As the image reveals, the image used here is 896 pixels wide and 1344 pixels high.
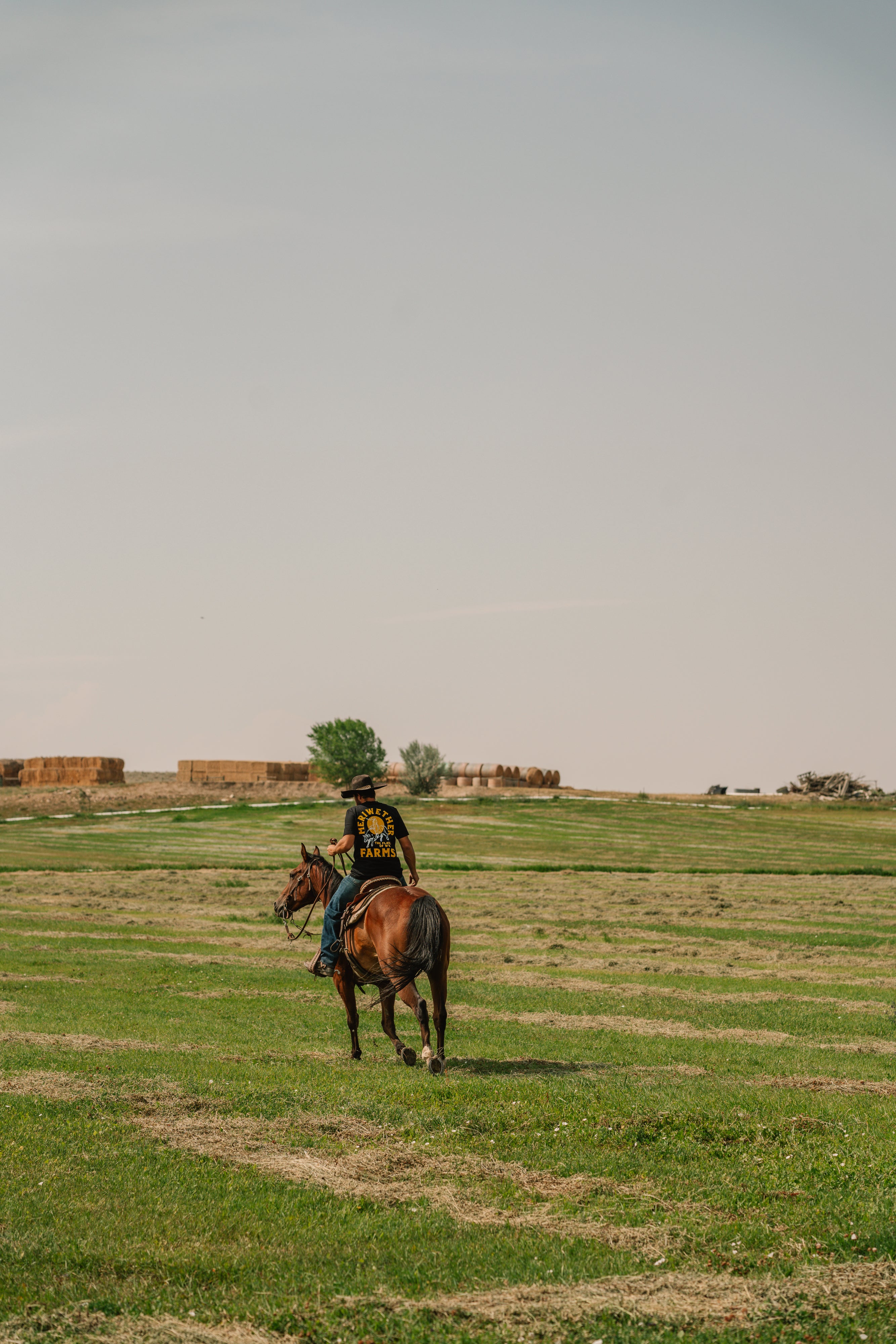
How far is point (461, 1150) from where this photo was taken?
10656 mm

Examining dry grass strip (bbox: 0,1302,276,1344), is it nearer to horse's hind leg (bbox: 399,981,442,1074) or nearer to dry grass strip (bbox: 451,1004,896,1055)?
horse's hind leg (bbox: 399,981,442,1074)

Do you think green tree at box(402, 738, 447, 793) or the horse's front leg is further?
green tree at box(402, 738, 447, 793)

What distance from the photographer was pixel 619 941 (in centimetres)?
2753

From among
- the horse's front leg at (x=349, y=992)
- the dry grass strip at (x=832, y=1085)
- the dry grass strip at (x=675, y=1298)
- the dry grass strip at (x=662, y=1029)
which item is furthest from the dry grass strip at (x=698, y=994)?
the dry grass strip at (x=675, y=1298)

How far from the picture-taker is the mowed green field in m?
48.7

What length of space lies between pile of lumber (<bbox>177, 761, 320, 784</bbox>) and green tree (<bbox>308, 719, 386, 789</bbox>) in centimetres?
399

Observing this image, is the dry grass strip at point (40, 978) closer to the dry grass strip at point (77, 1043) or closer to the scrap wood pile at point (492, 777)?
the dry grass strip at point (77, 1043)

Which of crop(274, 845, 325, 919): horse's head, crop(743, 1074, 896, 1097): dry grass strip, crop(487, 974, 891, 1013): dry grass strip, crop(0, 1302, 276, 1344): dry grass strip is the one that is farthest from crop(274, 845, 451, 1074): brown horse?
crop(0, 1302, 276, 1344): dry grass strip

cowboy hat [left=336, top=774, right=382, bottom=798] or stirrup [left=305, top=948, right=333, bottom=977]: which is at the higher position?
cowboy hat [left=336, top=774, right=382, bottom=798]

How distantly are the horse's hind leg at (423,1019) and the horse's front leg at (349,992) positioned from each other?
0.90m

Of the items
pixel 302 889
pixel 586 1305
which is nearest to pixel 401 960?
pixel 302 889

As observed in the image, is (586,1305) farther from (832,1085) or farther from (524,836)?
(524,836)

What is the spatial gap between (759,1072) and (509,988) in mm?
7088

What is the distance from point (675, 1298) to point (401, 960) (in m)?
6.94
